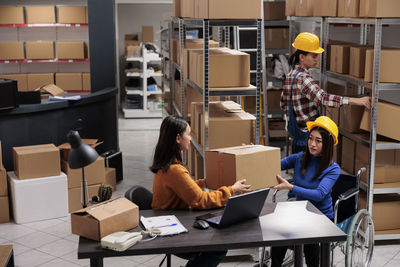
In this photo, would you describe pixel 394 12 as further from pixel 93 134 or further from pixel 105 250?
pixel 93 134

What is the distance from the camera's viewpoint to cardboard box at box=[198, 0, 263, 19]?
438 cm

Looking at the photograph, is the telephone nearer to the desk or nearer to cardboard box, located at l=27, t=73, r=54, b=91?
the desk

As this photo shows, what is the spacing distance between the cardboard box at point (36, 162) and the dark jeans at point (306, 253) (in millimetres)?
2786

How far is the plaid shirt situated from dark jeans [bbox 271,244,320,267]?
5.48ft

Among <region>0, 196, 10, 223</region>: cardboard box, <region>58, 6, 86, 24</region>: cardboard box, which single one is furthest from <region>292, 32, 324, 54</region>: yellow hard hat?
<region>58, 6, 86, 24</region>: cardboard box

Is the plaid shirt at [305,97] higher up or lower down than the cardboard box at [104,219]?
higher up

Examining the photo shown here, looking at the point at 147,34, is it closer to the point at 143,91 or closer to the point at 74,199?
the point at 143,91

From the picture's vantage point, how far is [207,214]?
352cm

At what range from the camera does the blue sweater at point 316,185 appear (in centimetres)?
399

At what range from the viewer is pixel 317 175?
411 centimetres

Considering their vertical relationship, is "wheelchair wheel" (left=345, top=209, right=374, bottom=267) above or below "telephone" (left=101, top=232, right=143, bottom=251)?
below

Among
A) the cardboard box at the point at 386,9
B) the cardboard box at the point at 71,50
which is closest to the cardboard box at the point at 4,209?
the cardboard box at the point at 386,9

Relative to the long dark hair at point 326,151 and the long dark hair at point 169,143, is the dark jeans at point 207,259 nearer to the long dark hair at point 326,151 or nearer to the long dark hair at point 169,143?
the long dark hair at point 169,143

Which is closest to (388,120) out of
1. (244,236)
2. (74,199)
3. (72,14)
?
(244,236)
